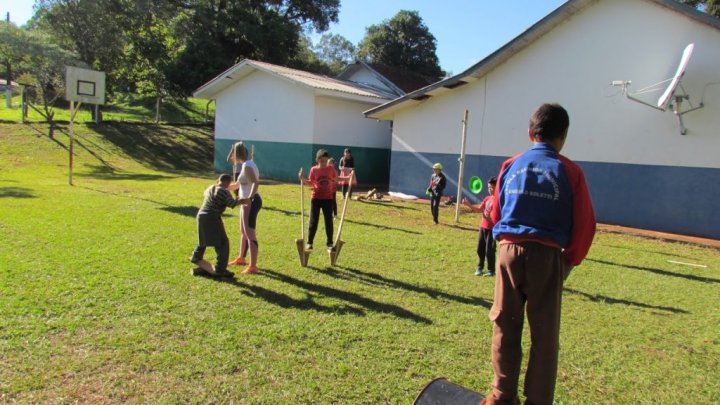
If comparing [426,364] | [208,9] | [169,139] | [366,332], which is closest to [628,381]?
[426,364]

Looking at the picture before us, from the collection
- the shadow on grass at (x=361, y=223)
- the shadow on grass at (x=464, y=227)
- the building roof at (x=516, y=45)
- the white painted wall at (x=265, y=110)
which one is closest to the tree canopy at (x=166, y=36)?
the white painted wall at (x=265, y=110)

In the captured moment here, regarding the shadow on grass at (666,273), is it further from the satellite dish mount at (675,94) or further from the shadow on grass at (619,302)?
the satellite dish mount at (675,94)

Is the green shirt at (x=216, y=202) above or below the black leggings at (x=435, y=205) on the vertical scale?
above

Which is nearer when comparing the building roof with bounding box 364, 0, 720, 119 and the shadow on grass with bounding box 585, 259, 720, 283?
the shadow on grass with bounding box 585, 259, 720, 283

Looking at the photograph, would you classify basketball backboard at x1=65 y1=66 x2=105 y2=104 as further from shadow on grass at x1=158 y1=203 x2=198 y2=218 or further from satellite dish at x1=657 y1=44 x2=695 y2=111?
satellite dish at x1=657 y1=44 x2=695 y2=111

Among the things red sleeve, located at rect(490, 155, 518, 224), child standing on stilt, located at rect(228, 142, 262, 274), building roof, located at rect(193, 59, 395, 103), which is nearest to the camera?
red sleeve, located at rect(490, 155, 518, 224)

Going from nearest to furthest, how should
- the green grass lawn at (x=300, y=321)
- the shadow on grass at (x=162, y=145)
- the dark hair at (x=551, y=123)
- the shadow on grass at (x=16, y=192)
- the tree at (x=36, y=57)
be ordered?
the dark hair at (x=551, y=123) → the green grass lawn at (x=300, y=321) → the shadow on grass at (x=16, y=192) → the tree at (x=36, y=57) → the shadow on grass at (x=162, y=145)

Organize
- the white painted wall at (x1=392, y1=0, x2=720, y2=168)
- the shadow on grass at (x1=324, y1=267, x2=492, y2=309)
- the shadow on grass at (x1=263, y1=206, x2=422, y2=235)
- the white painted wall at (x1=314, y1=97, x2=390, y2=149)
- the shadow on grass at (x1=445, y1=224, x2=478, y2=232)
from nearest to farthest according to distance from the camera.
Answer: the shadow on grass at (x1=324, y1=267, x2=492, y2=309) → the shadow on grass at (x1=263, y1=206, x2=422, y2=235) → the shadow on grass at (x1=445, y1=224, x2=478, y2=232) → the white painted wall at (x1=392, y1=0, x2=720, y2=168) → the white painted wall at (x1=314, y1=97, x2=390, y2=149)

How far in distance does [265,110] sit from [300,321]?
57.5 feet

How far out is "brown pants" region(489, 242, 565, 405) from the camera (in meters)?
2.86

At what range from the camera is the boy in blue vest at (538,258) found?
2.87 metres

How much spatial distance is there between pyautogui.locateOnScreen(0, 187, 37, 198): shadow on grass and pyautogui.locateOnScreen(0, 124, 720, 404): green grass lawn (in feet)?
9.04

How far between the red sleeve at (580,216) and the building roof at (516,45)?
1118cm

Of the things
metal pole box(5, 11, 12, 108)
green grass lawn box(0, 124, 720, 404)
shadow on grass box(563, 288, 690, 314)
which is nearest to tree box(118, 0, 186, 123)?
metal pole box(5, 11, 12, 108)
